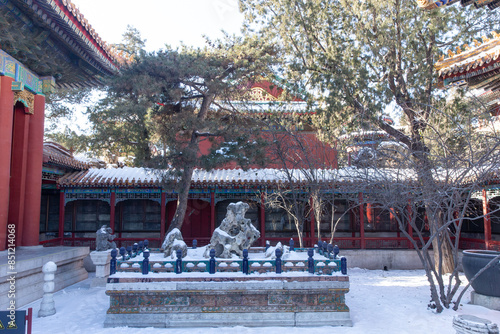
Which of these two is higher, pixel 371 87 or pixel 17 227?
pixel 371 87

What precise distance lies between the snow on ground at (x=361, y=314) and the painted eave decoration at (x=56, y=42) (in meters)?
5.34

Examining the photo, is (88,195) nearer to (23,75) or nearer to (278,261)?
(23,75)

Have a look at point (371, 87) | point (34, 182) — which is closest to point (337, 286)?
point (371, 87)

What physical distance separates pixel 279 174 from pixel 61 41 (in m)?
7.49

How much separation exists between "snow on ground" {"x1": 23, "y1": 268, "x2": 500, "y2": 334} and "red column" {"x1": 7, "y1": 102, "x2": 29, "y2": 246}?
2098mm

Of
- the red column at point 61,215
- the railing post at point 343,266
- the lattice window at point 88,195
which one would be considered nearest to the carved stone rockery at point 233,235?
the railing post at point 343,266

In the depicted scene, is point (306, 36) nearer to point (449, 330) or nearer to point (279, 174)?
point (279, 174)

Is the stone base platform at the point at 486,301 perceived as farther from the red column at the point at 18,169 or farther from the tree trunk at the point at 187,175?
the red column at the point at 18,169

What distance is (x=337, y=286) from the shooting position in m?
5.94

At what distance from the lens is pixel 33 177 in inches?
358

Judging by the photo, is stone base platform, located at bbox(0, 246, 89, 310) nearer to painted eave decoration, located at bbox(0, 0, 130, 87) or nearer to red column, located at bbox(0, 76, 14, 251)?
red column, located at bbox(0, 76, 14, 251)

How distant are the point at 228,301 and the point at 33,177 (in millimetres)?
6205

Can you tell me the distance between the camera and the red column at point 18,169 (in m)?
8.74

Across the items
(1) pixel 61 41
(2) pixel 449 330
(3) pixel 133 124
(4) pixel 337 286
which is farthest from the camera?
(3) pixel 133 124
